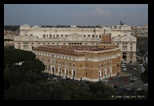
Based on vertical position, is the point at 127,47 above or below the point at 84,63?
above

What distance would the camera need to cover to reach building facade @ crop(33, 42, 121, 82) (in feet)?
38.8

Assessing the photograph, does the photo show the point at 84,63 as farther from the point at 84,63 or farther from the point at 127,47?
the point at 127,47

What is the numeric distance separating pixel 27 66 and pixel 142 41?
68.7ft

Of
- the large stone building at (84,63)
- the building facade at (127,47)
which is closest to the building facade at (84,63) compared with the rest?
the large stone building at (84,63)

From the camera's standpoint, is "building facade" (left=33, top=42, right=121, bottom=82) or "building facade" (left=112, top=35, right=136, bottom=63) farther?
"building facade" (left=112, top=35, right=136, bottom=63)

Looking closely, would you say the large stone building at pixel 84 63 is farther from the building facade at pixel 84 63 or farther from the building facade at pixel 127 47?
the building facade at pixel 127 47

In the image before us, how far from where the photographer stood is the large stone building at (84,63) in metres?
11.8

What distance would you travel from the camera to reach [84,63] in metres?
12.1

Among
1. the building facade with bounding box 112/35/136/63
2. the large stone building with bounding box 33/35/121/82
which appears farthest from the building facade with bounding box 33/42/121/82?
the building facade with bounding box 112/35/136/63

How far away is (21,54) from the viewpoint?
13.5 metres

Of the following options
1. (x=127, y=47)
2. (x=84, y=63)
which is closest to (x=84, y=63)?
(x=84, y=63)

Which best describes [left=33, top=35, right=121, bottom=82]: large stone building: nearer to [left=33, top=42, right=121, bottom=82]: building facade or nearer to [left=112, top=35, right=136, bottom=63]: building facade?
[left=33, top=42, right=121, bottom=82]: building facade

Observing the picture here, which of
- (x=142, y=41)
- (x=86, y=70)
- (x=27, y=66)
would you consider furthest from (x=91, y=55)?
(x=142, y=41)
